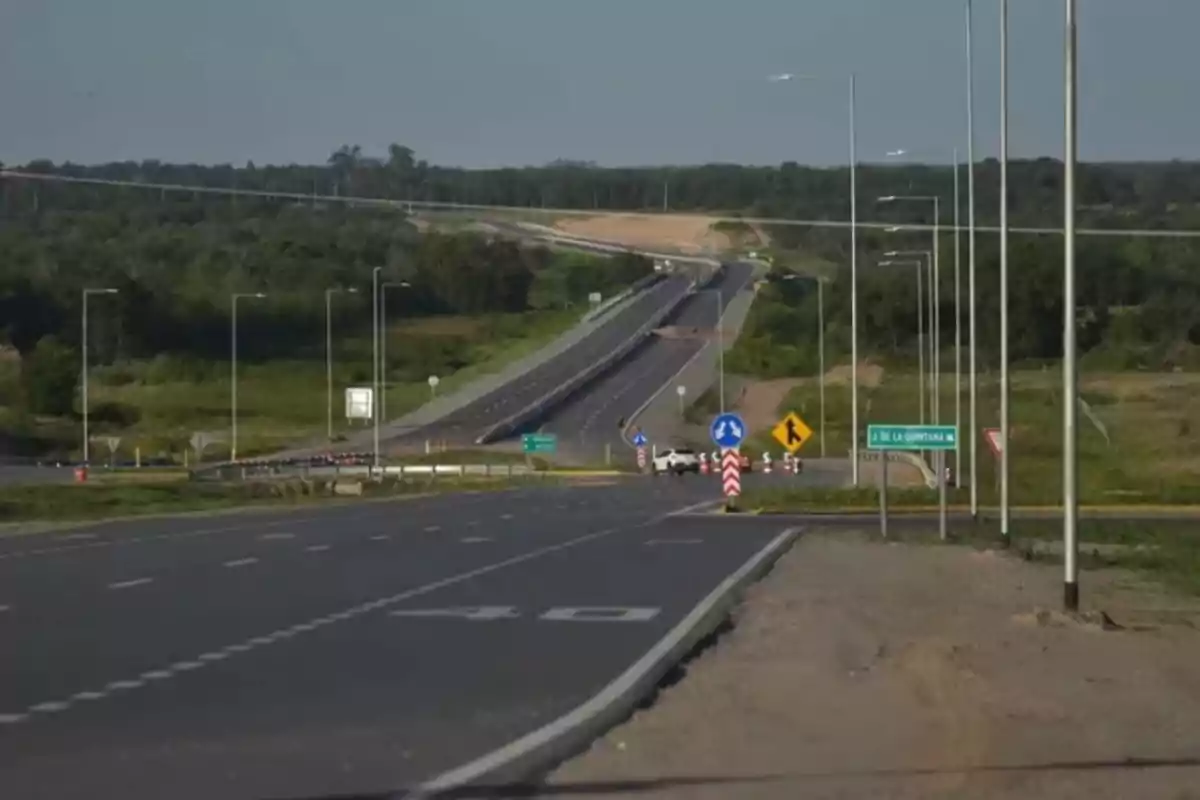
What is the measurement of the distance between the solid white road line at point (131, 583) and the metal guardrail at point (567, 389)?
7586 centimetres

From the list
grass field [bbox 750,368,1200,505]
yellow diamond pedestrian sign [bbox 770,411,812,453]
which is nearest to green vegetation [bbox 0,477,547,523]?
yellow diamond pedestrian sign [bbox 770,411,812,453]

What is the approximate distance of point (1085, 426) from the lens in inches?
3794

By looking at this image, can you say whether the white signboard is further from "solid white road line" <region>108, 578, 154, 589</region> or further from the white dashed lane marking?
"solid white road line" <region>108, 578, 154, 589</region>

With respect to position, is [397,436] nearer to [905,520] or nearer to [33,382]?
[33,382]

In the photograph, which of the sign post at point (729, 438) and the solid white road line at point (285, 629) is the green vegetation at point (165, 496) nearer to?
the sign post at point (729, 438)

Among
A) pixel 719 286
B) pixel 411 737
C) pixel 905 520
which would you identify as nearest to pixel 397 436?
pixel 905 520

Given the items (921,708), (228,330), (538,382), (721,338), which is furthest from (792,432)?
(228,330)

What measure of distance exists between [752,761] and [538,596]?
571 inches

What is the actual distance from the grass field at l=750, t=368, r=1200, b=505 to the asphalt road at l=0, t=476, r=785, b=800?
33628 millimetres

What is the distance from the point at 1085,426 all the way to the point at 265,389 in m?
48.5

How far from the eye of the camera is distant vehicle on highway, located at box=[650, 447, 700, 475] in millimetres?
93250

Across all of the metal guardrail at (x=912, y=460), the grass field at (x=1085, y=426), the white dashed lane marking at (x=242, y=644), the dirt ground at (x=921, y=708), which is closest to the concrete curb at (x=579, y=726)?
the dirt ground at (x=921, y=708)

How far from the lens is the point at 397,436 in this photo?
364 feet

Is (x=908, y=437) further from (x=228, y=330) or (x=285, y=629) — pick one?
(x=228, y=330)
